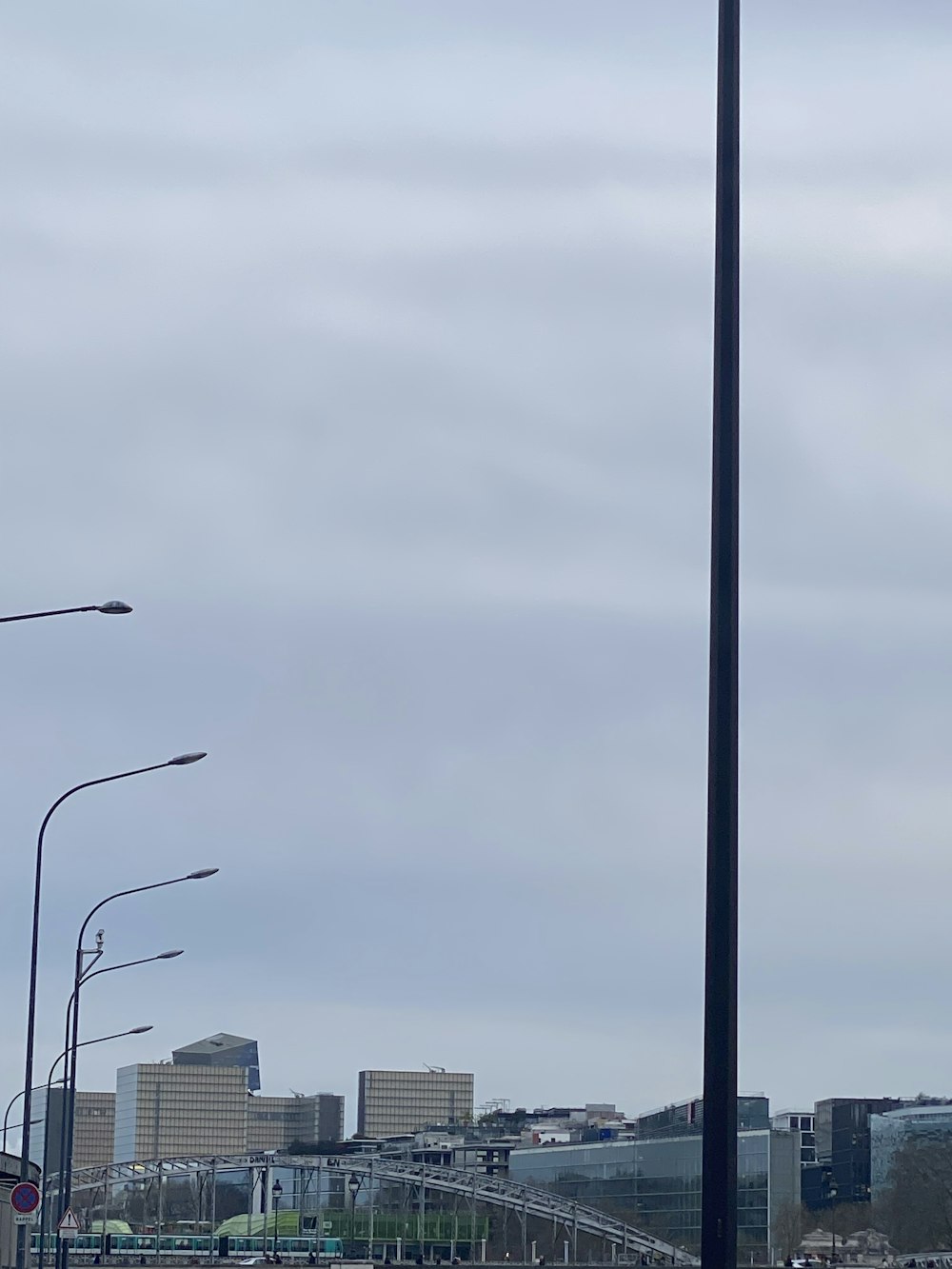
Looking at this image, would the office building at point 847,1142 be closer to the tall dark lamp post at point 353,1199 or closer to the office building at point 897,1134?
the office building at point 897,1134

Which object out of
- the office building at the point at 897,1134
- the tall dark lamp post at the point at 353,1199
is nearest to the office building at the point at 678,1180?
the office building at the point at 897,1134

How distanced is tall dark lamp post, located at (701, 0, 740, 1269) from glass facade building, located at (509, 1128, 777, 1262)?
424 feet

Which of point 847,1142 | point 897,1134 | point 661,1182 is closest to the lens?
point 897,1134

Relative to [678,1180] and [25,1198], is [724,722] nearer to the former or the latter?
[25,1198]

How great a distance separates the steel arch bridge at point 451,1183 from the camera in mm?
154250

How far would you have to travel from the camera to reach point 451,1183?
160 m

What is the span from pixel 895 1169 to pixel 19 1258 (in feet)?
308

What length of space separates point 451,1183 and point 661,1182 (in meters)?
17.5

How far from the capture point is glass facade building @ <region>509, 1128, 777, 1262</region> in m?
143

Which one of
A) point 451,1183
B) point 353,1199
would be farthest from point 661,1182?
point 353,1199

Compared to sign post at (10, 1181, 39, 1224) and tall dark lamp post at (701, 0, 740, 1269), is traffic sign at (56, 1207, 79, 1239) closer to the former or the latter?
sign post at (10, 1181, 39, 1224)

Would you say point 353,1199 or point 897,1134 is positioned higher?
point 897,1134

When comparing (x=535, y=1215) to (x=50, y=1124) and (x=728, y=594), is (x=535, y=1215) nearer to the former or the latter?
(x=50, y=1124)

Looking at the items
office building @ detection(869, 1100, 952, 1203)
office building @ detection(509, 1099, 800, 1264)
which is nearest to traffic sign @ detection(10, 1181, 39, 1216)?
office building @ detection(869, 1100, 952, 1203)
